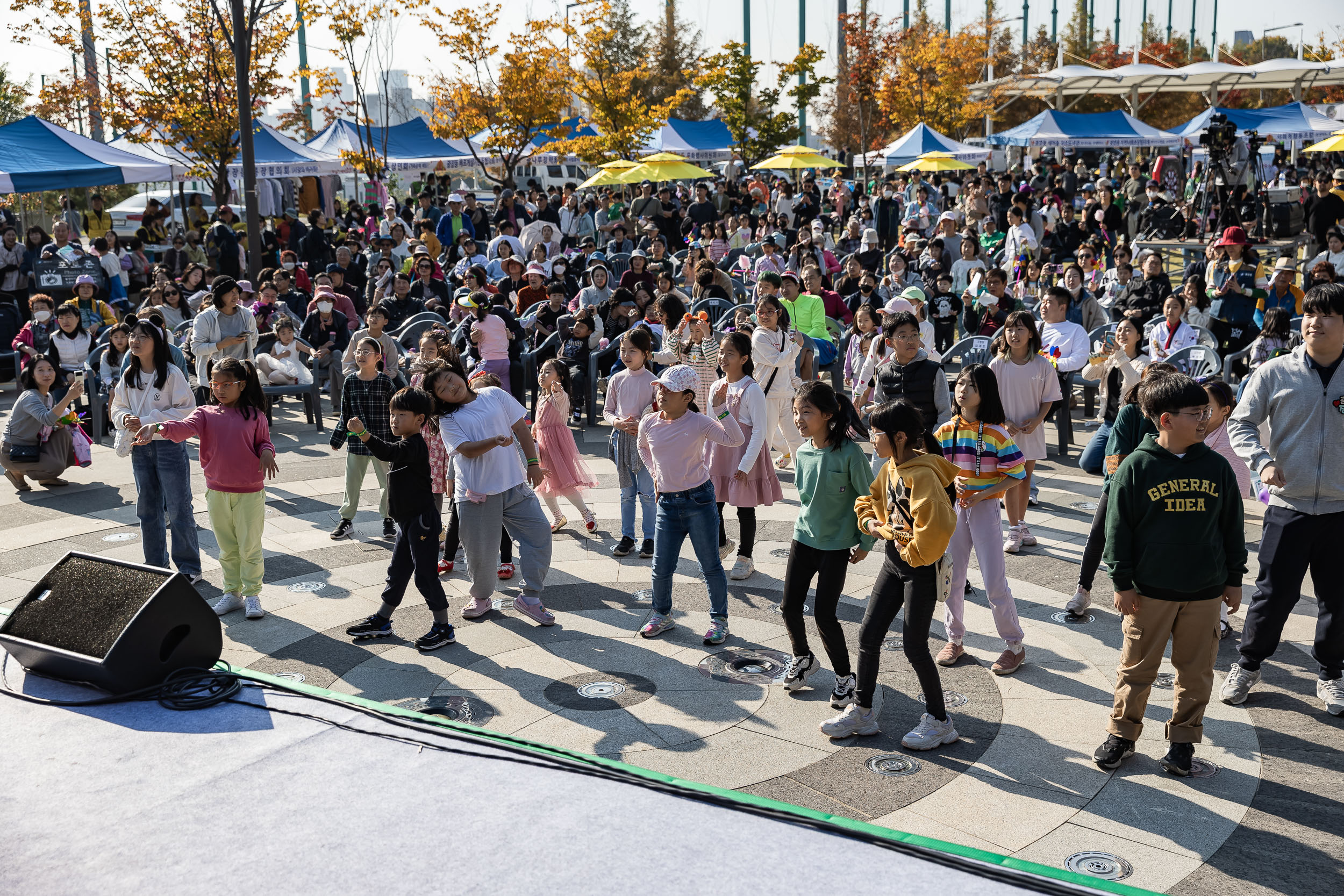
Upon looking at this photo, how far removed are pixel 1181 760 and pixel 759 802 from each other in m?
2.50

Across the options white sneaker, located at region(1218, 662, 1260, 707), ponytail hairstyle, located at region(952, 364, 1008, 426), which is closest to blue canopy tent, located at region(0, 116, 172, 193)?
ponytail hairstyle, located at region(952, 364, 1008, 426)

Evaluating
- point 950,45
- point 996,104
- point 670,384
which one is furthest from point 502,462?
point 996,104

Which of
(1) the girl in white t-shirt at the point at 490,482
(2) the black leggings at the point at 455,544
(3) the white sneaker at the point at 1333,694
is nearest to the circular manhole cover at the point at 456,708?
(1) the girl in white t-shirt at the point at 490,482

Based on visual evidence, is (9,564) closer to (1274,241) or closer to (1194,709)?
(1194,709)

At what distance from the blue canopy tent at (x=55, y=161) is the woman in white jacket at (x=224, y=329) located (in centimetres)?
987

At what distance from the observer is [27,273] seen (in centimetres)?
1734

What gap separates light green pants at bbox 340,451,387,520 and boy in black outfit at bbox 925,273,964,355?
803 cm

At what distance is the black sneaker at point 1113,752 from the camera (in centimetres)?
496

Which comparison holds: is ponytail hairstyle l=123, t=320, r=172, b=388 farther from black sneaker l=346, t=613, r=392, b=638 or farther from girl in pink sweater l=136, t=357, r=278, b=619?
black sneaker l=346, t=613, r=392, b=638

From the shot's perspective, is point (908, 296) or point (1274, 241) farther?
point (1274, 241)

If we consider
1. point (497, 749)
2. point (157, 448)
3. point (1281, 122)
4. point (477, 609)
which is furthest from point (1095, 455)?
point (1281, 122)

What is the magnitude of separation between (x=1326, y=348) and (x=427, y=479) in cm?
470

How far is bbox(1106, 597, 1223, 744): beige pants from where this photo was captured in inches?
188

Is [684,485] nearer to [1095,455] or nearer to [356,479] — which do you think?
[1095,455]
